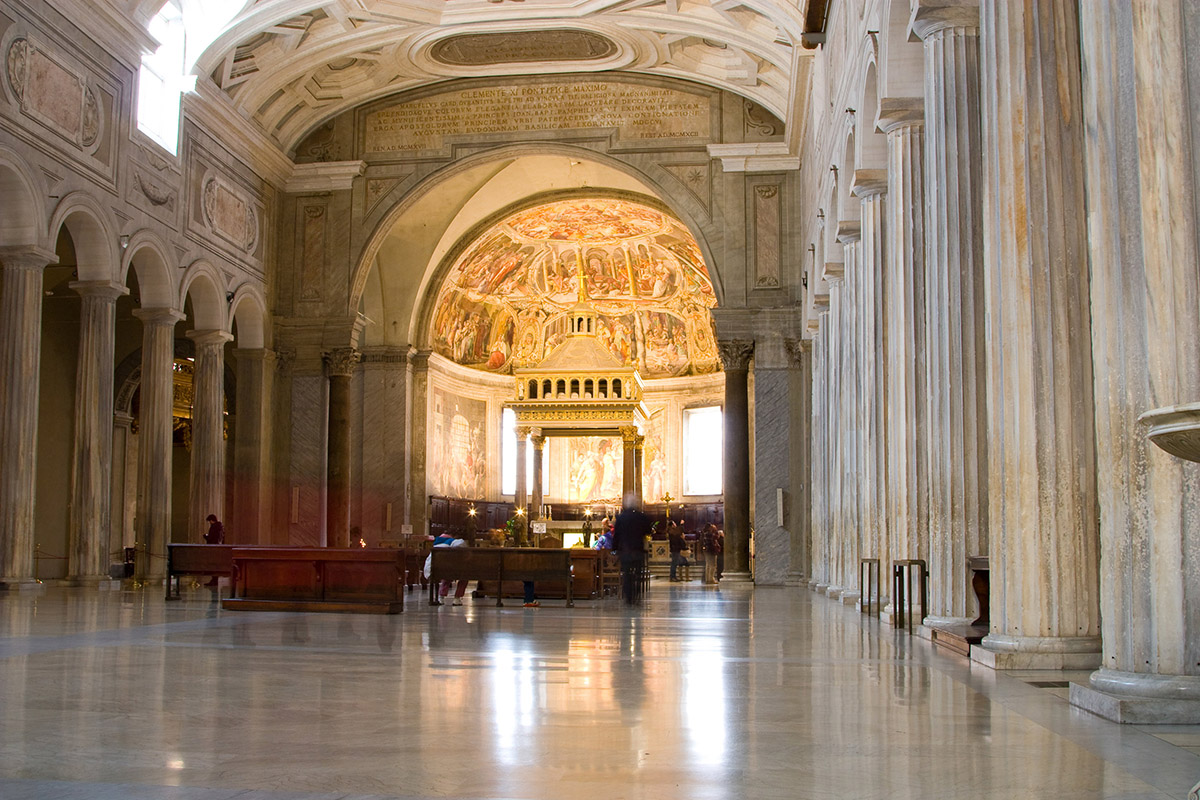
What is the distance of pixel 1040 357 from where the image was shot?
20.6 feet

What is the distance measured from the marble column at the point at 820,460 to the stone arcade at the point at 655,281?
0.44ft

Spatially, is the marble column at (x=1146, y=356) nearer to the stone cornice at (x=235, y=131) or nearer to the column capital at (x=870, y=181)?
the column capital at (x=870, y=181)

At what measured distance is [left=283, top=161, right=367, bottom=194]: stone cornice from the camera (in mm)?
25125

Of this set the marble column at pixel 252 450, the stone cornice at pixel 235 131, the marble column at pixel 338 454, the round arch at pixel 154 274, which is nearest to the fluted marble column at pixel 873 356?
the round arch at pixel 154 274

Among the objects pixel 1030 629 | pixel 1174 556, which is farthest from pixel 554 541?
pixel 1174 556

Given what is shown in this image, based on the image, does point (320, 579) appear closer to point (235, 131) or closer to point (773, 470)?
point (773, 470)

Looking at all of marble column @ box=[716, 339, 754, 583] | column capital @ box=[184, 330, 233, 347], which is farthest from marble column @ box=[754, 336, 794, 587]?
column capital @ box=[184, 330, 233, 347]

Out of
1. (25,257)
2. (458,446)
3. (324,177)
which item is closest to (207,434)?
(324,177)

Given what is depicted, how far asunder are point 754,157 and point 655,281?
11351mm

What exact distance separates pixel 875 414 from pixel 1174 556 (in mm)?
7823

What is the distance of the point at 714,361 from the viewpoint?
36.2 metres

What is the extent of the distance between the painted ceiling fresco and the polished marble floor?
74.8 feet

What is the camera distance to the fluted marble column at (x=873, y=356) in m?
12.1

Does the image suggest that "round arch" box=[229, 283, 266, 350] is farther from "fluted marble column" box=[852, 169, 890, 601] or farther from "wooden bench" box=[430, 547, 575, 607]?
"fluted marble column" box=[852, 169, 890, 601]
